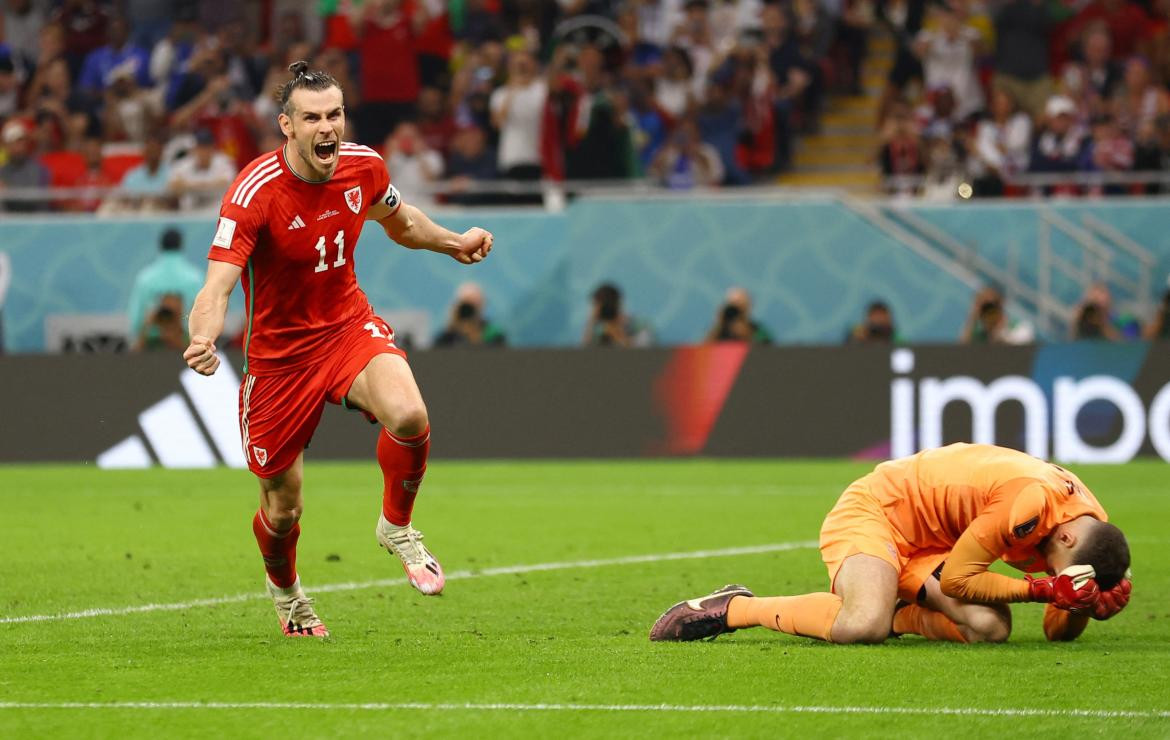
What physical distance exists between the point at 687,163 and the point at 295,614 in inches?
511

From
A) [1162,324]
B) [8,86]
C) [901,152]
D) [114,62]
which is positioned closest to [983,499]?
[1162,324]

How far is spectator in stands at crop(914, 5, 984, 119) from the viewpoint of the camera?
20.8 m

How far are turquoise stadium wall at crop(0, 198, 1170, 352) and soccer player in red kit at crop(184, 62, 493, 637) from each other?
11346 millimetres

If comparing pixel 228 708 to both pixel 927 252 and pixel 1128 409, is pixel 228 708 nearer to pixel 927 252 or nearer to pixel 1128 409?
pixel 1128 409

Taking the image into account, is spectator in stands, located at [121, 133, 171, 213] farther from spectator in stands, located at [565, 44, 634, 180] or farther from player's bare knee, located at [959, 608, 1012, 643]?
player's bare knee, located at [959, 608, 1012, 643]

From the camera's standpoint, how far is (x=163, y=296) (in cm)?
1881

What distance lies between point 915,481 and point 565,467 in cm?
989

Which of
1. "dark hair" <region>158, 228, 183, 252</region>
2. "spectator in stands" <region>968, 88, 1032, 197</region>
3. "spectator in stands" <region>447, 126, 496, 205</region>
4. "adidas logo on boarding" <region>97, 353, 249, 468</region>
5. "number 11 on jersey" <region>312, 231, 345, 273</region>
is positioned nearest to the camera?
"number 11 on jersey" <region>312, 231, 345, 273</region>

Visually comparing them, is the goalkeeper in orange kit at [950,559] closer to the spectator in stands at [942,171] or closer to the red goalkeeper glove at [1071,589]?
the red goalkeeper glove at [1071,589]

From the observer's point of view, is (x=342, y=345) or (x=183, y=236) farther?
(x=183, y=236)

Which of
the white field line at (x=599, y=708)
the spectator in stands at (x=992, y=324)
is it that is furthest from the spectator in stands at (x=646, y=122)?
the white field line at (x=599, y=708)

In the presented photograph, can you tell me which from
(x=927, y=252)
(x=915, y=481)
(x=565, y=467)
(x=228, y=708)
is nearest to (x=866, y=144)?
(x=927, y=252)

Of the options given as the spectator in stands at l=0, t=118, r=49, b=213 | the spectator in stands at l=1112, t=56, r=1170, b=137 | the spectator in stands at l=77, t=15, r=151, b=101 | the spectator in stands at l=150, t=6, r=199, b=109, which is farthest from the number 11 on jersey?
the spectator in stands at l=77, t=15, r=151, b=101

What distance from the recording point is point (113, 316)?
20.2 m
